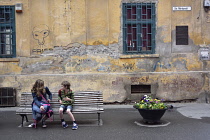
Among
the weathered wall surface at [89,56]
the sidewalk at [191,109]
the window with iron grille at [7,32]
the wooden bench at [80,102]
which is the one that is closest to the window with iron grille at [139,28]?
the weathered wall surface at [89,56]

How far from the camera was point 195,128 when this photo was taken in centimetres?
707

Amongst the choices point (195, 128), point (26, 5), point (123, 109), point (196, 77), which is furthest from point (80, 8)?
point (195, 128)

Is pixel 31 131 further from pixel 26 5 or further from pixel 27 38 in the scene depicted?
pixel 26 5

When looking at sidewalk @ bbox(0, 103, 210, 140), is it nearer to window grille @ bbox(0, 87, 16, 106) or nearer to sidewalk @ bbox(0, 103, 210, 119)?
sidewalk @ bbox(0, 103, 210, 119)

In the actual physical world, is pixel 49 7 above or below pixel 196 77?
above

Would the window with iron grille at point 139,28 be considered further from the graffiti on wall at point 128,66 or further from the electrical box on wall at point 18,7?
the electrical box on wall at point 18,7

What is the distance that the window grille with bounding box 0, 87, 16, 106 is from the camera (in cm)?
995

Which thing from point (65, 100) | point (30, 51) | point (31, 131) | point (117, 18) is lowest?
point (31, 131)

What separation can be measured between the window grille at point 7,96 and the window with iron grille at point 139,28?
4229mm

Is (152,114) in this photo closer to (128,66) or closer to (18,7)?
(128,66)

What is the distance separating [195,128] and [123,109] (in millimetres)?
2932

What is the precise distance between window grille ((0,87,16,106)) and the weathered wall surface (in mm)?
508

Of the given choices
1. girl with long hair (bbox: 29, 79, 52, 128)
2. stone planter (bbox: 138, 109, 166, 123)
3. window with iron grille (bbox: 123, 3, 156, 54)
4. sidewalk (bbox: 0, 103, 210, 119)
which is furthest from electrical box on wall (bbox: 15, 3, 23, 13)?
stone planter (bbox: 138, 109, 166, 123)

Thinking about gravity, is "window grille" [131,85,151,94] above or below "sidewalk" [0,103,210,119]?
above
